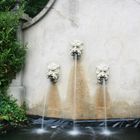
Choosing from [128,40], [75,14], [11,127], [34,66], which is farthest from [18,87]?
[128,40]

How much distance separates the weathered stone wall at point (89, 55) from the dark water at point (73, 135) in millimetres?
741

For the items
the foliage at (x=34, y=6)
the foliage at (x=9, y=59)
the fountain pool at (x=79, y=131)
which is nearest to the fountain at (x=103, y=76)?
the fountain pool at (x=79, y=131)

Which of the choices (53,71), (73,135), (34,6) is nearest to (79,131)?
(73,135)

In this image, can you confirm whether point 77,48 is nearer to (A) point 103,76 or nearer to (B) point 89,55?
(B) point 89,55

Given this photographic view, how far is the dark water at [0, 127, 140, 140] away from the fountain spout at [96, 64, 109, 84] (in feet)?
3.77

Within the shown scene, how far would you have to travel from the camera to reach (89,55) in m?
8.38

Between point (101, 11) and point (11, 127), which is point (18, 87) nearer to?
point (11, 127)

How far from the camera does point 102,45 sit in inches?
327

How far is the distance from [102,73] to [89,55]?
55cm

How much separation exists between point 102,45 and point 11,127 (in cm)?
267

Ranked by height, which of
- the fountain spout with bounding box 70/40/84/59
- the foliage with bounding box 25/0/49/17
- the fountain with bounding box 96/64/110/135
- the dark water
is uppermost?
the foliage with bounding box 25/0/49/17

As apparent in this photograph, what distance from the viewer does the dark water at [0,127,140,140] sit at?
6.94 metres

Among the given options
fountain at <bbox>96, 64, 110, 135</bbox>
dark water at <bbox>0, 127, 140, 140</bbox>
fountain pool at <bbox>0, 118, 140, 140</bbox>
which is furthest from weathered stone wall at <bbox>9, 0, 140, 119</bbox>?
dark water at <bbox>0, 127, 140, 140</bbox>

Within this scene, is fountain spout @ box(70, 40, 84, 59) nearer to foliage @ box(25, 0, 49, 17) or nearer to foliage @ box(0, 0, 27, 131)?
foliage @ box(0, 0, 27, 131)
